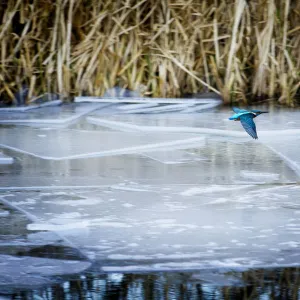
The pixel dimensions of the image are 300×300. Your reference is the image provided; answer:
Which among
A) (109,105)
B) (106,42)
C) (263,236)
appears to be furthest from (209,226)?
(106,42)

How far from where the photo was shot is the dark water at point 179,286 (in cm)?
326

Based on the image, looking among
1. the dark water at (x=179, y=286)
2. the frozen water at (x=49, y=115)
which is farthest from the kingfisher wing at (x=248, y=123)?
the frozen water at (x=49, y=115)

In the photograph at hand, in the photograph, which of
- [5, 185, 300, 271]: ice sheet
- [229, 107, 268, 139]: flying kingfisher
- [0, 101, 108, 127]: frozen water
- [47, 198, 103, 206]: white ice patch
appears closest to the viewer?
[5, 185, 300, 271]: ice sheet

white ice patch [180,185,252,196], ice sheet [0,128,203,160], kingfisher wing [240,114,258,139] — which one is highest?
kingfisher wing [240,114,258,139]

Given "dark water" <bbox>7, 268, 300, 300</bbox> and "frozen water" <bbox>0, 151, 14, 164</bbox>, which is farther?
"frozen water" <bbox>0, 151, 14, 164</bbox>

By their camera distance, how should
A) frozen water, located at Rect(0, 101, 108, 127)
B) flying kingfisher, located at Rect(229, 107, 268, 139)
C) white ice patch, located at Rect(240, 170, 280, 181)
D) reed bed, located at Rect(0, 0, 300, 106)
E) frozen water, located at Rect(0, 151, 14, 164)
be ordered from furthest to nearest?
reed bed, located at Rect(0, 0, 300, 106) → frozen water, located at Rect(0, 101, 108, 127) → frozen water, located at Rect(0, 151, 14, 164) → white ice patch, located at Rect(240, 170, 280, 181) → flying kingfisher, located at Rect(229, 107, 268, 139)

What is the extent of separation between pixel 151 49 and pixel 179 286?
5.45 m

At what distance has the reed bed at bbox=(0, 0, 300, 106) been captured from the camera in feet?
28.0

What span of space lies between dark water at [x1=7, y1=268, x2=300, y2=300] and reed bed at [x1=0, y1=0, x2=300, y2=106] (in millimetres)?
5064

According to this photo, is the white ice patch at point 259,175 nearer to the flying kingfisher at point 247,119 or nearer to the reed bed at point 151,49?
the flying kingfisher at point 247,119

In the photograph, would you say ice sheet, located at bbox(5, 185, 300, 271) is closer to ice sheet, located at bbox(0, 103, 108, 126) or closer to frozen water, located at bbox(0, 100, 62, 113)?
ice sheet, located at bbox(0, 103, 108, 126)

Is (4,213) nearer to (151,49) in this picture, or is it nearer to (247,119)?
(247,119)

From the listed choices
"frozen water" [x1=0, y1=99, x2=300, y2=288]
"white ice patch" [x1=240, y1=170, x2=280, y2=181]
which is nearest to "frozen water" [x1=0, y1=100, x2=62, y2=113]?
"frozen water" [x1=0, y1=99, x2=300, y2=288]

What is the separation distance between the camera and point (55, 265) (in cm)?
360
